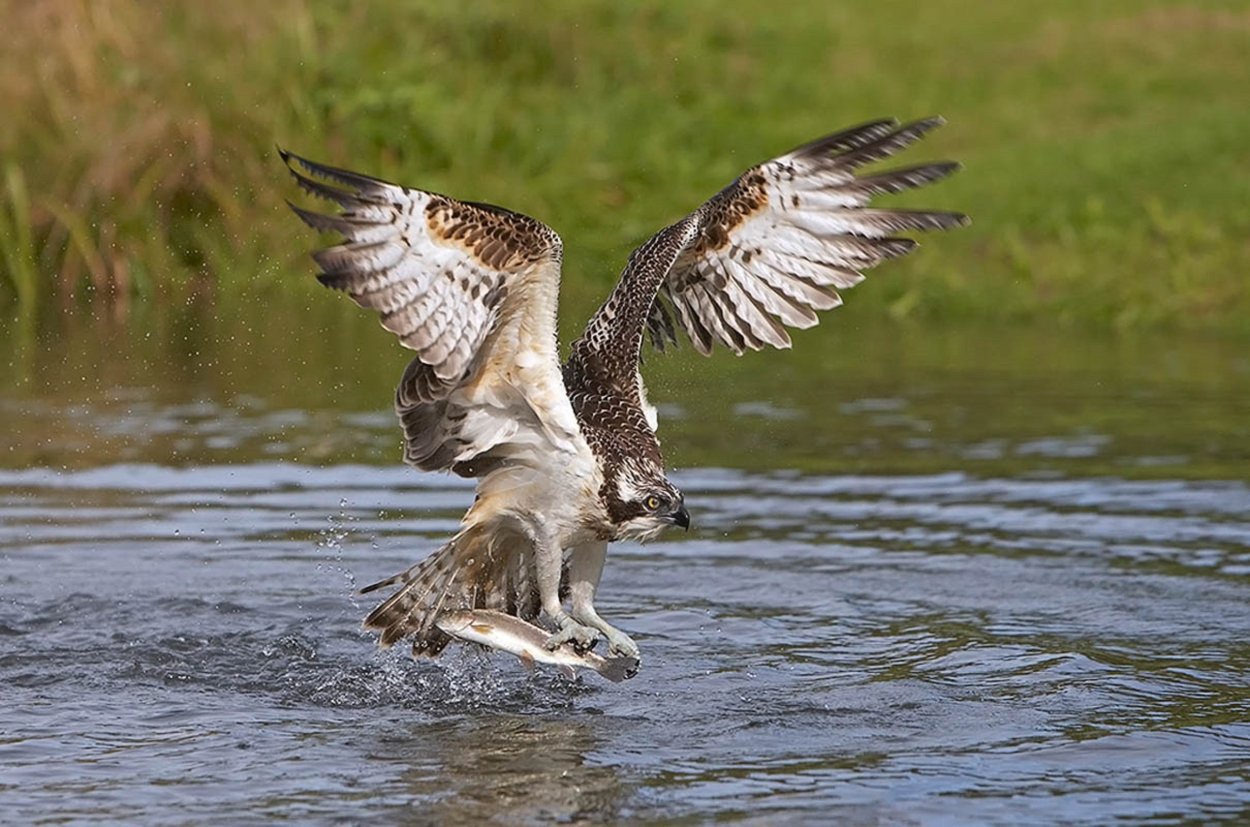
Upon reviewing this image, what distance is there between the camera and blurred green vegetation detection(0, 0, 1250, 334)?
14.9 metres

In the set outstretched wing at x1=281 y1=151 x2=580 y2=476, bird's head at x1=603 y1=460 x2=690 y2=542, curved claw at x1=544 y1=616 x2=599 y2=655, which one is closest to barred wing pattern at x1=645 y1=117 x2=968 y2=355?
bird's head at x1=603 y1=460 x2=690 y2=542

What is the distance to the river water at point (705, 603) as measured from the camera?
598cm

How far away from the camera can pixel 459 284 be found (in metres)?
6.62

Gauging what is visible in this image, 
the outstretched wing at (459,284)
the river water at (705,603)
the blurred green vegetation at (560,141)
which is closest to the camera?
the river water at (705,603)

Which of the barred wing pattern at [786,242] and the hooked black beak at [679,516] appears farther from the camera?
the barred wing pattern at [786,242]

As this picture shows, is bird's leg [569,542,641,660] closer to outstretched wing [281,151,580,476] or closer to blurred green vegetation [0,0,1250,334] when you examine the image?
outstretched wing [281,151,580,476]

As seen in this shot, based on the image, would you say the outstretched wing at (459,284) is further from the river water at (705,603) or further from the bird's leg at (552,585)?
the river water at (705,603)

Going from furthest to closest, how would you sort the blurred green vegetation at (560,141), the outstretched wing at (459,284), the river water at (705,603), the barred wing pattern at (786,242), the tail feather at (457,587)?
the blurred green vegetation at (560,141) < the barred wing pattern at (786,242) < the tail feather at (457,587) < the outstretched wing at (459,284) < the river water at (705,603)

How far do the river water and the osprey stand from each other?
385mm

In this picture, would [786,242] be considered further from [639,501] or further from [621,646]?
[621,646]

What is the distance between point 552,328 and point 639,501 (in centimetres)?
67

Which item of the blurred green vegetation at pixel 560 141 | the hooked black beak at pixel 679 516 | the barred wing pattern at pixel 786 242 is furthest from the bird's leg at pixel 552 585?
the blurred green vegetation at pixel 560 141

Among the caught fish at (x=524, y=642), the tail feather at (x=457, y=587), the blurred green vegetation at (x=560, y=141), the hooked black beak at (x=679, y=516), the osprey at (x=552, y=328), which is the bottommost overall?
the caught fish at (x=524, y=642)

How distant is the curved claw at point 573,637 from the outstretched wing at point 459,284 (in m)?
0.62
